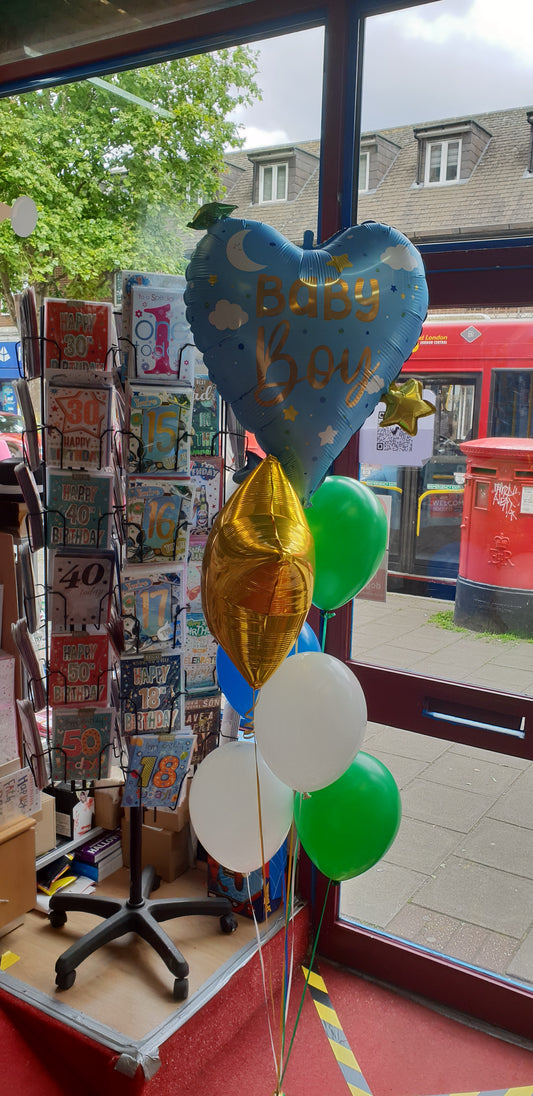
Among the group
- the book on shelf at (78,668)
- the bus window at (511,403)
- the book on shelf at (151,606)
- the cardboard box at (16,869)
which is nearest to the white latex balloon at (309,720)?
the book on shelf at (151,606)

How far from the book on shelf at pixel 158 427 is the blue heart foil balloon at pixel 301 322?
1.28 ft

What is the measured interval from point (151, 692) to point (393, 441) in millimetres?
951

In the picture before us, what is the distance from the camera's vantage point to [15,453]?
2.81 m

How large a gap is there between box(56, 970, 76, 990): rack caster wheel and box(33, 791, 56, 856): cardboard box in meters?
0.48

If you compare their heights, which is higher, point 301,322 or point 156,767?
point 301,322

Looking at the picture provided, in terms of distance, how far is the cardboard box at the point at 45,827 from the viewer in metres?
2.42

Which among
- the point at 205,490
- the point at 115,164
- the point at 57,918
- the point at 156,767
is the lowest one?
the point at 57,918

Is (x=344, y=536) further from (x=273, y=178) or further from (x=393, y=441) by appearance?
(x=273, y=178)

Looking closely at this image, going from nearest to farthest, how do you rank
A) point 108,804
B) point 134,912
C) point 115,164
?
point 134,912
point 108,804
point 115,164

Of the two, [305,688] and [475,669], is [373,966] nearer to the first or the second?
[475,669]

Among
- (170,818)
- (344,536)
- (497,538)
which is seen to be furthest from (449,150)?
(170,818)

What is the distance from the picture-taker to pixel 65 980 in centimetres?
201

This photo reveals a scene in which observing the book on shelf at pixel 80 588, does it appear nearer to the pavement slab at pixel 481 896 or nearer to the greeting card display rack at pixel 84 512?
the greeting card display rack at pixel 84 512

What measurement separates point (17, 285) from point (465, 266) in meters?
1.71
